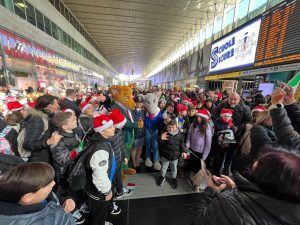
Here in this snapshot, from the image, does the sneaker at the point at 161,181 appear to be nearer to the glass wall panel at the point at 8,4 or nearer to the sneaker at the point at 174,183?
the sneaker at the point at 174,183

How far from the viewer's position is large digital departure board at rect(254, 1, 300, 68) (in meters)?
4.37

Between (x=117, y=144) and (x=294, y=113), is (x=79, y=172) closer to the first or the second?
(x=117, y=144)

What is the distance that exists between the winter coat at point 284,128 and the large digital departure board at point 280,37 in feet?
13.8

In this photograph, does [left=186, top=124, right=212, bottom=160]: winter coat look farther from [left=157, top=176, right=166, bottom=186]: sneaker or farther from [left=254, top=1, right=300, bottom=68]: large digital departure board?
[left=254, top=1, right=300, bottom=68]: large digital departure board

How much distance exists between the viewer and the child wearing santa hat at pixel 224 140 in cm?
297

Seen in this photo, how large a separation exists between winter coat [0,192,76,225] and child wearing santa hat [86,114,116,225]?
0.64 metres

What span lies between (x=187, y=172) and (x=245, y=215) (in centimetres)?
293

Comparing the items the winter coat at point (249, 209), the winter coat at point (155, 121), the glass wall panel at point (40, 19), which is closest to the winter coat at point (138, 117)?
the winter coat at point (155, 121)

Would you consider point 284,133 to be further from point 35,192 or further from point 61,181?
point 61,181

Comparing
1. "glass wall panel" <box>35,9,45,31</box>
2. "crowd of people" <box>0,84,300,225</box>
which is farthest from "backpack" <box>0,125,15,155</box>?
"glass wall panel" <box>35,9,45,31</box>

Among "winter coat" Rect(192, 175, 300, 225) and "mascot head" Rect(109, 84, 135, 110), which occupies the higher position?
"mascot head" Rect(109, 84, 135, 110)

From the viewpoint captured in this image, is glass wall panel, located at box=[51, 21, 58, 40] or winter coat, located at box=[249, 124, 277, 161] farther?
glass wall panel, located at box=[51, 21, 58, 40]

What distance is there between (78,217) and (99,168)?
1.15 m

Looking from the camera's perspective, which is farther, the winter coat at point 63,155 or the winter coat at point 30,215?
the winter coat at point 63,155
